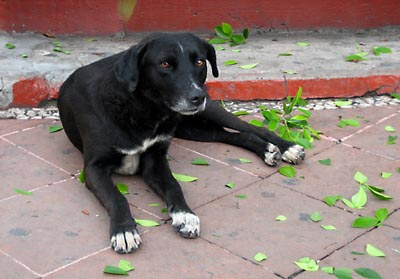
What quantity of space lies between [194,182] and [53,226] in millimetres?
995

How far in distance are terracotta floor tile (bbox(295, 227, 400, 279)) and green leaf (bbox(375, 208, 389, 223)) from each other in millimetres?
131

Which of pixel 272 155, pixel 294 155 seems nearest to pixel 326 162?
pixel 294 155

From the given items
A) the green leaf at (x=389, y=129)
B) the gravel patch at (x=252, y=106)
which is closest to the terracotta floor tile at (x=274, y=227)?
the green leaf at (x=389, y=129)

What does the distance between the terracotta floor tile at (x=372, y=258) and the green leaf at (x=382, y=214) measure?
0.13 metres

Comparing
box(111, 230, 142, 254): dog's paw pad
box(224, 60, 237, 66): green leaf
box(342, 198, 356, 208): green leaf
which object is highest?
box(224, 60, 237, 66): green leaf

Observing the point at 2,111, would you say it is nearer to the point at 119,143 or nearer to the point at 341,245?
the point at 119,143

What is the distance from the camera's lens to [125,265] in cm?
374

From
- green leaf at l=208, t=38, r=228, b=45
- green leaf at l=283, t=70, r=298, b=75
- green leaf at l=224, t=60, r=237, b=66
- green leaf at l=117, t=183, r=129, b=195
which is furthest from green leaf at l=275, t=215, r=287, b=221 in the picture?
green leaf at l=208, t=38, r=228, b=45

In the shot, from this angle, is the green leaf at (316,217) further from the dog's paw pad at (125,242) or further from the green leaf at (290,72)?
the green leaf at (290,72)

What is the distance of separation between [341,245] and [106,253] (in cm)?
122

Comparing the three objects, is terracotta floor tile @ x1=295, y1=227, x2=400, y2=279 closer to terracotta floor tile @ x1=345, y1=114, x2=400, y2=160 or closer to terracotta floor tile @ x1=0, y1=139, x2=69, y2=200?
terracotta floor tile @ x1=345, y1=114, x2=400, y2=160

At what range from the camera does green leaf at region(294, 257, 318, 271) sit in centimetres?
379

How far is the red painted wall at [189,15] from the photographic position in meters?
6.59

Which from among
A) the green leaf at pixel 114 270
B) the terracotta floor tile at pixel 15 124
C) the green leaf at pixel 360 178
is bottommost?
the green leaf at pixel 360 178
